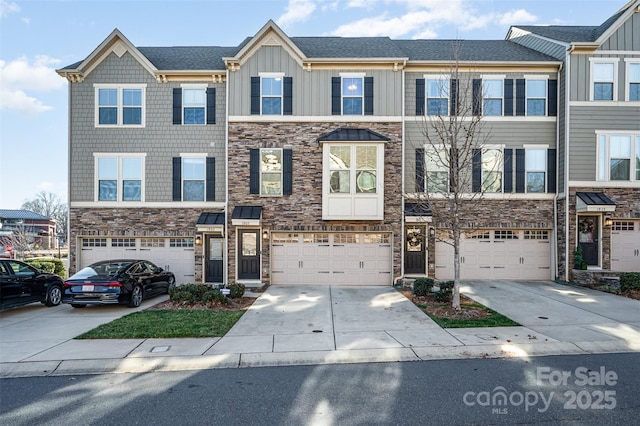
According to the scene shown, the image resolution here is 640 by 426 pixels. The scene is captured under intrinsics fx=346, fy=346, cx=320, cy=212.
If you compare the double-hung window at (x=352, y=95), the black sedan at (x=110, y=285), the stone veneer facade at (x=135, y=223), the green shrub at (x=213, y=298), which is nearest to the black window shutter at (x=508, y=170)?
the double-hung window at (x=352, y=95)

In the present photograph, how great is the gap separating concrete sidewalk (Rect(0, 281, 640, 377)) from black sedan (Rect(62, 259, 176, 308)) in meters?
0.39

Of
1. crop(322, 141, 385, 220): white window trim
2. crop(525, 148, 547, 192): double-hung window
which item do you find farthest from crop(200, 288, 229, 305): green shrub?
crop(525, 148, 547, 192): double-hung window

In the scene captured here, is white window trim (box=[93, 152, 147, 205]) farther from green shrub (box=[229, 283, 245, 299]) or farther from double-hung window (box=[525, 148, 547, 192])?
double-hung window (box=[525, 148, 547, 192])

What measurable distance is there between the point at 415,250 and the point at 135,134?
12.7m

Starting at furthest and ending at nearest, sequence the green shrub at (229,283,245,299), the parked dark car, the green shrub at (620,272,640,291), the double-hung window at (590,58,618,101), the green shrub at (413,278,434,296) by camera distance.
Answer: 1. the double-hung window at (590,58,618,101)
2. the green shrub at (620,272,640,291)
3. the green shrub at (413,278,434,296)
4. the green shrub at (229,283,245,299)
5. the parked dark car

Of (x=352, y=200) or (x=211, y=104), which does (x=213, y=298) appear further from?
(x=211, y=104)

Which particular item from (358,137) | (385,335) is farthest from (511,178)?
(385,335)

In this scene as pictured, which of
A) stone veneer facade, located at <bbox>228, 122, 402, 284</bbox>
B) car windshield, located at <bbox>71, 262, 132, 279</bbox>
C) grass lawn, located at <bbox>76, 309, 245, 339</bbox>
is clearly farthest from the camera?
stone veneer facade, located at <bbox>228, 122, 402, 284</bbox>

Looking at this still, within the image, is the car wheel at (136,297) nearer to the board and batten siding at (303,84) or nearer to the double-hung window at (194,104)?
the double-hung window at (194,104)

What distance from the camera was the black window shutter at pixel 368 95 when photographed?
1412cm

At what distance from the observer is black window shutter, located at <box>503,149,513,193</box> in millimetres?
14398

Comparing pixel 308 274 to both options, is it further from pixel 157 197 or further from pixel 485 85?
pixel 485 85

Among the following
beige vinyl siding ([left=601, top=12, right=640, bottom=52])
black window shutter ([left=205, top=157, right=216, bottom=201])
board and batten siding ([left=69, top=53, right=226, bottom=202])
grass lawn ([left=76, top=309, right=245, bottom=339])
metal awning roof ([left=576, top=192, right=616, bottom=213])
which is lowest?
grass lawn ([left=76, top=309, right=245, bottom=339])

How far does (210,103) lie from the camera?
47.8ft
